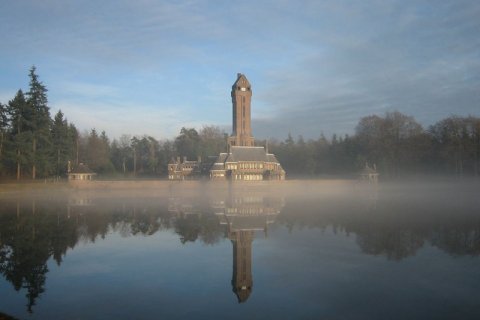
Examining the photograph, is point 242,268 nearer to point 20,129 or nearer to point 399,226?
point 399,226

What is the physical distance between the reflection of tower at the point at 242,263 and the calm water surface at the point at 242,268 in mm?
44

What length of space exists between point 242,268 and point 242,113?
64860mm

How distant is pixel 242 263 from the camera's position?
15281 mm

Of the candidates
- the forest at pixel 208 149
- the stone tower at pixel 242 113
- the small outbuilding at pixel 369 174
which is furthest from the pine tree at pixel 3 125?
the small outbuilding at pixel 369 174

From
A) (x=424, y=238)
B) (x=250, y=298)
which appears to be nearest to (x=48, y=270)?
(x=250, y=298)

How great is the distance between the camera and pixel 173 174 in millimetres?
77438

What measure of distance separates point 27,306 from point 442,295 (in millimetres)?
11124

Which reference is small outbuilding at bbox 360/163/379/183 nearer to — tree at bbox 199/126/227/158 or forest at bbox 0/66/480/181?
forest at bbox 0/66/480/181

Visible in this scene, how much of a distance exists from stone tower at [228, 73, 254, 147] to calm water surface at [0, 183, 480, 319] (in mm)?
51822

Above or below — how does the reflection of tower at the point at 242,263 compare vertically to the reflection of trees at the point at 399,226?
below

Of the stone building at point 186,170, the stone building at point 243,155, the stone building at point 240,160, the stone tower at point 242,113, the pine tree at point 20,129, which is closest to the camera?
the pine tree at point 20,129

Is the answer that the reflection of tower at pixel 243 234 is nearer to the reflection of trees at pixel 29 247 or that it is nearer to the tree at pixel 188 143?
the reflection of trees at pixel 29 247

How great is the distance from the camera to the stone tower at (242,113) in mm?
78000

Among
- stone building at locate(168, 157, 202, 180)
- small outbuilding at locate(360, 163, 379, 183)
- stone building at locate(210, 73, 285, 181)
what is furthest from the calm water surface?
stone building at locate(168, 157, 202, 180)
